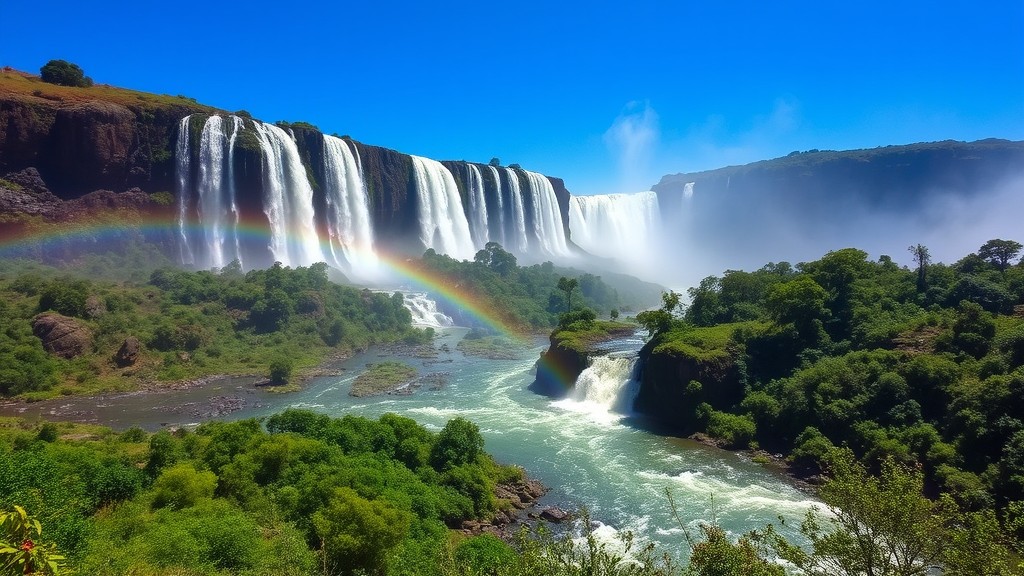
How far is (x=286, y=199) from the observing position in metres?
69.7

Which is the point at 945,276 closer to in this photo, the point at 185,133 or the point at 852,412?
the point at 852,412

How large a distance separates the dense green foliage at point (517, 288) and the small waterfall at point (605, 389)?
95.7 feet

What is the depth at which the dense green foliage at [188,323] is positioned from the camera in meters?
36.4

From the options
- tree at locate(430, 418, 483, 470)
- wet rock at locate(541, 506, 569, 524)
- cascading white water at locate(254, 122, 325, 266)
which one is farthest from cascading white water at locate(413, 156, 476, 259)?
wet rock at locate(541, 506, 569, 524)

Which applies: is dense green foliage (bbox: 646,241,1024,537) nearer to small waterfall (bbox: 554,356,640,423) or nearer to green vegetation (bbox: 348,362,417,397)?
small waterfall (bbox: 554,356,640,423)

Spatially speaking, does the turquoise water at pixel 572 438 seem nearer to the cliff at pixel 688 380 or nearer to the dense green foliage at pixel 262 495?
the cliff at pixel 688 380

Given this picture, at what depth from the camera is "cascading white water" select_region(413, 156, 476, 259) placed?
88.6 metres

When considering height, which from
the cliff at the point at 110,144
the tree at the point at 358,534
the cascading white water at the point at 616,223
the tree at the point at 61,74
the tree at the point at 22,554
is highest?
the tree at the point at 61,74

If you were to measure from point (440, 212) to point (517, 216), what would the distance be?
61.1ft

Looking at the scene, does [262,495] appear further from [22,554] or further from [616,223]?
[616,223]

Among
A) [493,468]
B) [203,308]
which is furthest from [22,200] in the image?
[493,468]

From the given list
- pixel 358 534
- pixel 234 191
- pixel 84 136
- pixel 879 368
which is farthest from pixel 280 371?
pixel 84 136

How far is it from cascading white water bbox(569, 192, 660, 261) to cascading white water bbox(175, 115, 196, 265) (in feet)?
246

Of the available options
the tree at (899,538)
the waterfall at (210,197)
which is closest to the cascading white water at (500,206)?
the waterfall at (210,197)
